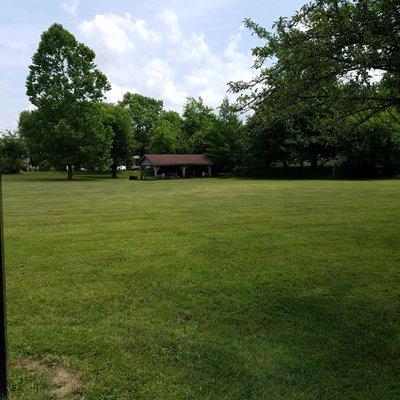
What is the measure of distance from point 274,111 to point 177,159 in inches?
2155

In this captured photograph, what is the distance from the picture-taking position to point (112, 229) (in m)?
12.2

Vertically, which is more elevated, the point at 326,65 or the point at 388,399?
the point at 326,65

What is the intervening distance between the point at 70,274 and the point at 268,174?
49.4 m

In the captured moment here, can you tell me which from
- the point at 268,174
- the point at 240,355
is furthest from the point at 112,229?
the point at 268,174

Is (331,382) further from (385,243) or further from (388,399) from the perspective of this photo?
(385,243)

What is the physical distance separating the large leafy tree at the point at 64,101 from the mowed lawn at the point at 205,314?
38.6 meters

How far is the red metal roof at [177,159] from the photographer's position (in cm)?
5791

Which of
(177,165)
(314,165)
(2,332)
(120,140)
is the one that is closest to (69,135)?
(120,140)

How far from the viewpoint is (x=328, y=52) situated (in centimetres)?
446

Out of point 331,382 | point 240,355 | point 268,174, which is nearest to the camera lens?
point 331,382

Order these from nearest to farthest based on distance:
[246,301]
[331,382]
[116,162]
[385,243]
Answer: [331,382] < [246,301] < [385,243] < [116,162]

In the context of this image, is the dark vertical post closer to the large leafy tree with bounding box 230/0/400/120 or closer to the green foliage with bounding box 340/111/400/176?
the large leafy tree with bounding box 230/0/400/120

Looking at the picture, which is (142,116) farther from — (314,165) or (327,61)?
(327,61)

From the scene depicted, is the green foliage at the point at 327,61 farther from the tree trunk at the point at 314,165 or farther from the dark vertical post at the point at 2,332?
the tree trunk at the point at 314,165
